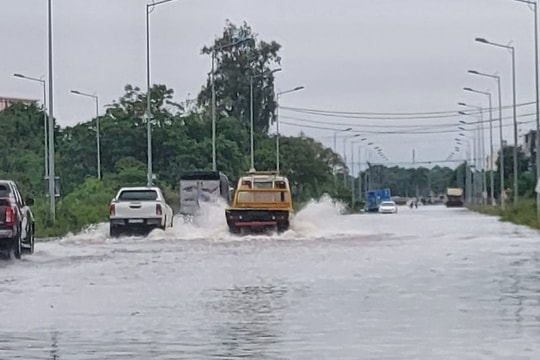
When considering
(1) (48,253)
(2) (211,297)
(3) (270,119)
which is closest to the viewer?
(2) (211,297)

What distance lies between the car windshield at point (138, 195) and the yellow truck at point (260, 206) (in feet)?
8.61

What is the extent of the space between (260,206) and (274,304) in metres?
29.3

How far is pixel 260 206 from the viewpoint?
1924 inches

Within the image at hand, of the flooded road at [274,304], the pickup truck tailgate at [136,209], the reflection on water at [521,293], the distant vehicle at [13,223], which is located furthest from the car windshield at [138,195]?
the reflection on water at [521,293]

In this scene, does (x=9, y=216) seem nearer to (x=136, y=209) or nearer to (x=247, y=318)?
(x=136, y=209)

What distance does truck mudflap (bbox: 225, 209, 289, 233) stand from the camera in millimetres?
47219

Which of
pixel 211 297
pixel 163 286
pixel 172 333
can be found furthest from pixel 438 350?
pixel 163 286

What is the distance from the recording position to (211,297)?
68.9 feet

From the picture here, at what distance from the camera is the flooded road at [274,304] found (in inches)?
574

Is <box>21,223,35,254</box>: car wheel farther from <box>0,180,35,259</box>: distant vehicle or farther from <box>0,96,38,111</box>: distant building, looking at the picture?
<box>0,96,38,111</box>: distant building

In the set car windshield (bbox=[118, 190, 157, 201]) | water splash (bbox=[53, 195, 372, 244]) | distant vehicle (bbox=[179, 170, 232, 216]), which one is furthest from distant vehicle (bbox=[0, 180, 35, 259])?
distant vehicle (bbox=[179, 170, 232, 216])

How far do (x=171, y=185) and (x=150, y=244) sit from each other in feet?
145

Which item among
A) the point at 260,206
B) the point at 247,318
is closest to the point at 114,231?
the point at 260,206

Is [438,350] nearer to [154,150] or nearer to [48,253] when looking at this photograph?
[48,253]
